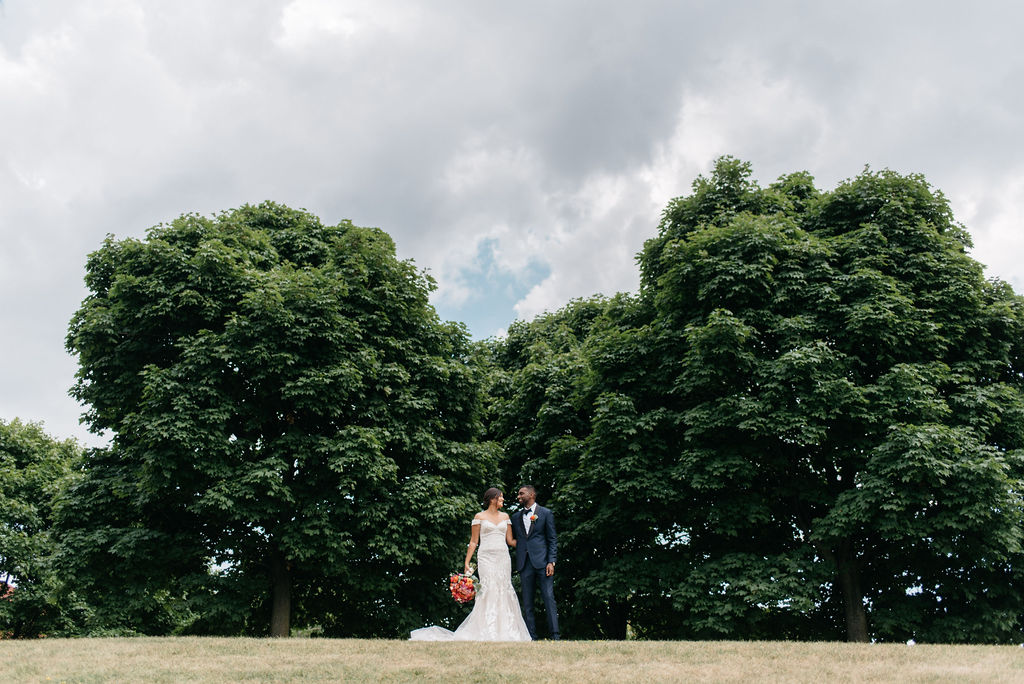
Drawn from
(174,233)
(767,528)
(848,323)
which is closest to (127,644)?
(174,233)

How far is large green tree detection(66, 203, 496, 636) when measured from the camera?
19188mm

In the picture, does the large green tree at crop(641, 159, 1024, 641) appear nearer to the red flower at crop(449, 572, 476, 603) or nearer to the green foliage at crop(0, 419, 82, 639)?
the red flower at crop(449, 572, 476, 603)

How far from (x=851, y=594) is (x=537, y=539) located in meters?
10.4

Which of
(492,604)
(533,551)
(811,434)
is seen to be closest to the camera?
(533,551)

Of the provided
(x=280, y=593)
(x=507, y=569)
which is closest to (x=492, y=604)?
(x=507, y=569)

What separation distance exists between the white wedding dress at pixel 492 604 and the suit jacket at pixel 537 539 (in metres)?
0.40

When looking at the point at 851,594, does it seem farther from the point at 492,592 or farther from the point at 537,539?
the point at 492,592

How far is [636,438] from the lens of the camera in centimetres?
2030

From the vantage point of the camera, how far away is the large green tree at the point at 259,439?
755 inches

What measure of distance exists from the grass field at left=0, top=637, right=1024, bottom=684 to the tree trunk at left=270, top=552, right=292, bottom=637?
9.23 metres

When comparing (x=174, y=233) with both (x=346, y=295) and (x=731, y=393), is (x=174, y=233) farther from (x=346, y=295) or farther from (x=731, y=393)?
(x=731, y=393)

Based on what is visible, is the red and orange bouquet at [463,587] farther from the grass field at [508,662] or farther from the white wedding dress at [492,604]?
the grass field at [508,662]

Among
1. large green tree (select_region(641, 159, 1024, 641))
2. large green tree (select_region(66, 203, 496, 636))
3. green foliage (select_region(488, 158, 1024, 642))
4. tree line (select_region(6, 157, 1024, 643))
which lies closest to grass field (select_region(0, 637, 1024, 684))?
large green tree (select_region(641, 159, 1024, 641))

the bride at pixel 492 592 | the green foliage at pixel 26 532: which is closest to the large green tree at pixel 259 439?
the bride at pixel 492 592
